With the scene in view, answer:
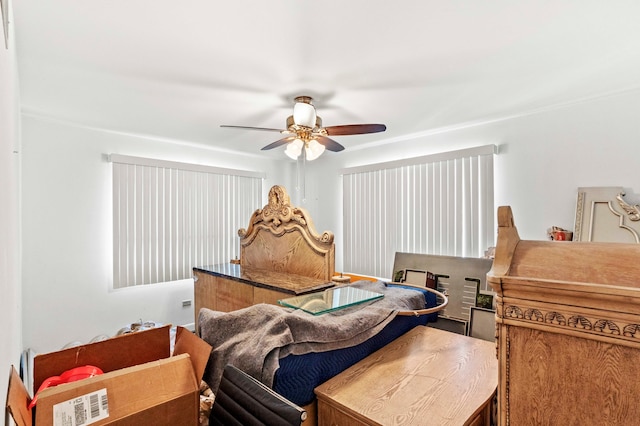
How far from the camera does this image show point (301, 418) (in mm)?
910

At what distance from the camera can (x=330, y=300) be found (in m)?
1.76

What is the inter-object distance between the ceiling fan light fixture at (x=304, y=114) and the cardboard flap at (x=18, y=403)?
202 cm

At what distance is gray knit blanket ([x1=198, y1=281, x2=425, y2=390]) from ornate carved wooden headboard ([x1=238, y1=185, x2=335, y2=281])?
100 cm

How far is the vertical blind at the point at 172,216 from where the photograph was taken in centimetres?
350

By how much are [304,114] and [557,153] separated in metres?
2.33

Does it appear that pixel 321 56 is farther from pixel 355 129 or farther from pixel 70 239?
pixel 70 239

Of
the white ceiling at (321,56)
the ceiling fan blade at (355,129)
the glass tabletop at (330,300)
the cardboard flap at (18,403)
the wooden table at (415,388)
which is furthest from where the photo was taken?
the ceiling fan blade at (355,129)

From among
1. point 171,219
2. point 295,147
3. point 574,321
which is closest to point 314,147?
point 295,147

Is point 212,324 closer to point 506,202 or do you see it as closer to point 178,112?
point 178,112

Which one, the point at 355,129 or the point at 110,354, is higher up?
the point at 355,129

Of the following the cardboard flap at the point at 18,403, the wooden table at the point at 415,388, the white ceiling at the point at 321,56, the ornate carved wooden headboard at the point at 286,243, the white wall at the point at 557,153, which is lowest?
the wooden table at the point at 415,388

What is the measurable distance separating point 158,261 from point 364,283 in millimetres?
2755

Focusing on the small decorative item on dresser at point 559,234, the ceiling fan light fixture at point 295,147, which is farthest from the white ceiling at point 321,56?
the small decorative item on dresser at point 559,234

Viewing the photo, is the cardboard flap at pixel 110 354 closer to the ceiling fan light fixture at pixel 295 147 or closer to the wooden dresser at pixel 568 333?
the wooden dresser at pixel 568 333
